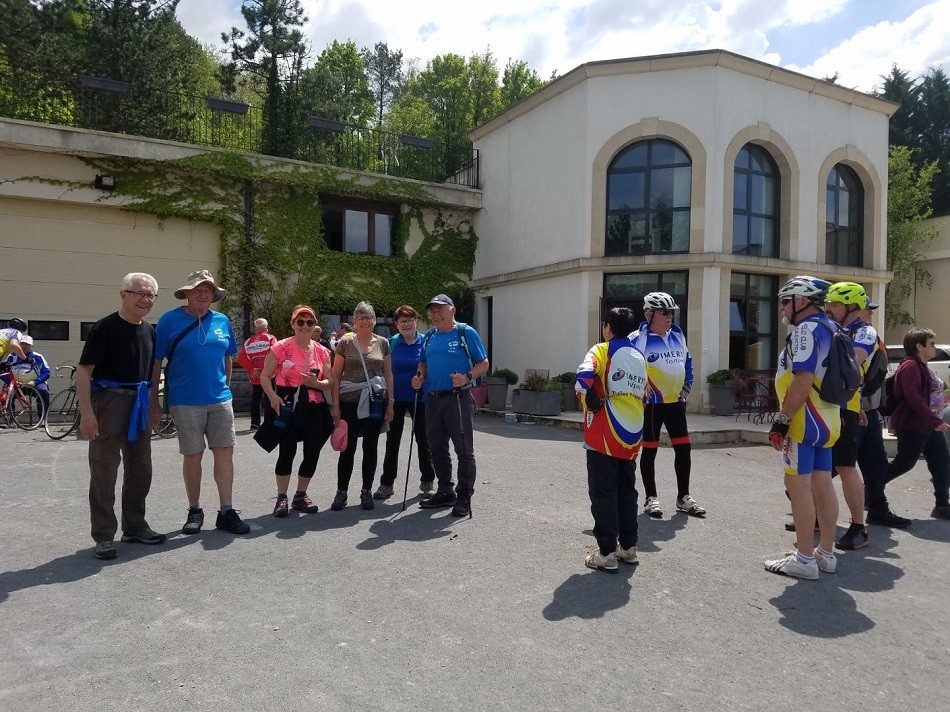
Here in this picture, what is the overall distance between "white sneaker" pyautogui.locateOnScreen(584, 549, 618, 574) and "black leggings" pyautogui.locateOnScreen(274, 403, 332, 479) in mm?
2527

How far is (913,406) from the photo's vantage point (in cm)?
586

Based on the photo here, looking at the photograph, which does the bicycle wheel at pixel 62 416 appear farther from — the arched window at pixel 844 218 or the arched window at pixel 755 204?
the arched window at pixel 844 218

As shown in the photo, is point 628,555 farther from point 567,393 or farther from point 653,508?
point 567,393

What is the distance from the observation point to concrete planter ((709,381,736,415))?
14117 mm

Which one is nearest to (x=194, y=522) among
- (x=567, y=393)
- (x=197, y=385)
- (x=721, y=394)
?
(x=197, y=385)

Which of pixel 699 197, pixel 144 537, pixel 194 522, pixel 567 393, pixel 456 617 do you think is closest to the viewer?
pixel 456 617

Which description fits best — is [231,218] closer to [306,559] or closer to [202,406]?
[202,406]

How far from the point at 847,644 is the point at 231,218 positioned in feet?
53.2

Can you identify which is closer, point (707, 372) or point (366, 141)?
point (707, 372)

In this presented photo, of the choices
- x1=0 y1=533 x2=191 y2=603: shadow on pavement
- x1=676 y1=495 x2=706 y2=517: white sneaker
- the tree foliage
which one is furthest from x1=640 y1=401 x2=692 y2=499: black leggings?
the tree foliage


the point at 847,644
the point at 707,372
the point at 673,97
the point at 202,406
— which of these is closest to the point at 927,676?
the point at 847,644

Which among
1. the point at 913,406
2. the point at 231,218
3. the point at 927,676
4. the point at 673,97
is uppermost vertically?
the point at 673,97

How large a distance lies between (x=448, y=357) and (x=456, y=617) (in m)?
2.74

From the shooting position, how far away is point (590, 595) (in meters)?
3.84
